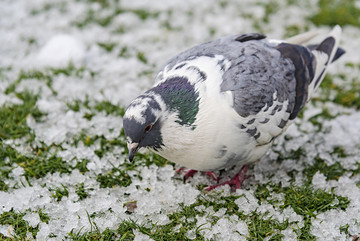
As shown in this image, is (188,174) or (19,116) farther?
(19,116)

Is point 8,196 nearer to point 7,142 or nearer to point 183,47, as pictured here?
point 7,142

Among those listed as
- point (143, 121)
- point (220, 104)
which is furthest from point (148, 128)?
point (220, 104)

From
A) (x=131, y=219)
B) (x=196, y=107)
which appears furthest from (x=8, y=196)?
(x=196, y=107)

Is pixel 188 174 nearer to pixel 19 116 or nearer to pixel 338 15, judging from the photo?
pixel 19 116

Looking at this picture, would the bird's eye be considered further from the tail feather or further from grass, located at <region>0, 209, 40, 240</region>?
the tail feather

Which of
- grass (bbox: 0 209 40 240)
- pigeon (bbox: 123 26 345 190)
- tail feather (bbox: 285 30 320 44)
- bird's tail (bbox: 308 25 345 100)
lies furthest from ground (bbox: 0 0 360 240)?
tail feather (bbox: 285 30 320 44)

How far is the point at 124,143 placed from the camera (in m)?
3.86

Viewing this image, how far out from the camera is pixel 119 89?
4.64m

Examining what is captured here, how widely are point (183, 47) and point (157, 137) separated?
2797mm

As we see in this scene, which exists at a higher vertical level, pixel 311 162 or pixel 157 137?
pixel 157 137

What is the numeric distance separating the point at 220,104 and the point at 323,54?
1.43 meters

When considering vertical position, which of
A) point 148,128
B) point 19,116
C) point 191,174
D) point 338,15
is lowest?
point 191,174

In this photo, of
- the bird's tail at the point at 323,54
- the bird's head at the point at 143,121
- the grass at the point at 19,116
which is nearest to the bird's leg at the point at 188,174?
the bird's head at the point at 143,121

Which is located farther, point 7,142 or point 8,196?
point 7,142
